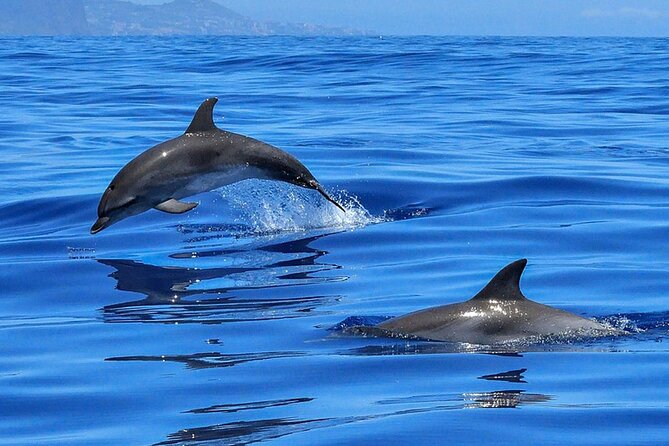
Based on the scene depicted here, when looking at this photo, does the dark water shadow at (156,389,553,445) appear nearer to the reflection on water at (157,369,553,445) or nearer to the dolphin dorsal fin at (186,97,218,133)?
the reflection on water at (157,369,553,445)

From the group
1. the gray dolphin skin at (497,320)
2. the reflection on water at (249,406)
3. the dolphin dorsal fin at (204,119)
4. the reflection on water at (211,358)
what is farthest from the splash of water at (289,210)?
the reflection on water at (249,406)

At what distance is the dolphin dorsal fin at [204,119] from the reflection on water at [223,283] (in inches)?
44.8

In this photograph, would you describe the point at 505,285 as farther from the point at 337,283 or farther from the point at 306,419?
the point at 337,283

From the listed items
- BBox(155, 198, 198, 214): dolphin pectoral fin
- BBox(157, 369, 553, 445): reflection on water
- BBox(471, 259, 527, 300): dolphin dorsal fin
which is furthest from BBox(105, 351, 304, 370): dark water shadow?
BBox(155, 198, 198, 214): dolphin pectoral fin

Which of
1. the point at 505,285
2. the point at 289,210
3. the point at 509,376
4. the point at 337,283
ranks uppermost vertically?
the point at 289,210

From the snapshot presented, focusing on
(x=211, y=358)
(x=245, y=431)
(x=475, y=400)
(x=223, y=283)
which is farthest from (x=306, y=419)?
(x=223, y=283)

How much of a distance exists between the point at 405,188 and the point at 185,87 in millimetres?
20035

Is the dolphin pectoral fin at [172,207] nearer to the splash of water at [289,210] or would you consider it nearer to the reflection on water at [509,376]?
the splash of water at [289,210]

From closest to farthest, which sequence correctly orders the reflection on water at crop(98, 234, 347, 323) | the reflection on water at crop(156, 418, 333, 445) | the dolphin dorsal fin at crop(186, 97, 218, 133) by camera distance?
the reflection on water at crop(156, 418, 333, 445)
the reflection on water at crop(98, 234, 347, 323)
the dolphin dorsal fin at crop(186, 97, 218, 133)

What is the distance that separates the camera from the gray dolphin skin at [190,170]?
10.9 metres

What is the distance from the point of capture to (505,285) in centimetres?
779

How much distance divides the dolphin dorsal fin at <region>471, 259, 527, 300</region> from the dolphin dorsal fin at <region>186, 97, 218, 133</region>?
3.90 metres

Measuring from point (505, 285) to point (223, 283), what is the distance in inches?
121

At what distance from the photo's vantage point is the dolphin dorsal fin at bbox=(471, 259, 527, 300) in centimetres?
767
